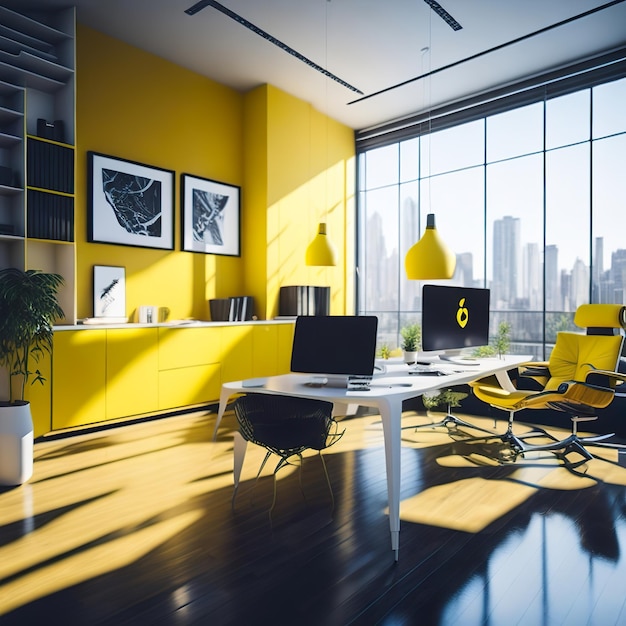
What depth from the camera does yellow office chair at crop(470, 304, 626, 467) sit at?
400cm

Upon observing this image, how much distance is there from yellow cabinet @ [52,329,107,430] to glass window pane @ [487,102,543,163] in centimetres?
535

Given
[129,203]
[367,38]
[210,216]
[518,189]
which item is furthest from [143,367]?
[518,189]

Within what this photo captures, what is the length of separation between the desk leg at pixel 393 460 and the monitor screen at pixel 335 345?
0.41 m

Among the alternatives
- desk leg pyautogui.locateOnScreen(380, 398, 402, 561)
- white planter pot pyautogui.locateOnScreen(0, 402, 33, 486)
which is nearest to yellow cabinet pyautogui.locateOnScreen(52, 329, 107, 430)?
white planter pot pyautogui.locateOnScreen(0, 402, 33, 486)

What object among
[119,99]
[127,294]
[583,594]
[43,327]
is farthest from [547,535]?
[119,99]

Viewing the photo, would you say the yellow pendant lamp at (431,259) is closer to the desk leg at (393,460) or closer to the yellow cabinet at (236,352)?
the desk leg at (393,460)

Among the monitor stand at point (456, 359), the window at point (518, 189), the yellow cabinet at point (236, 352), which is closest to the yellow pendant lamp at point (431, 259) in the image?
the monitor stand at point (456, 359)

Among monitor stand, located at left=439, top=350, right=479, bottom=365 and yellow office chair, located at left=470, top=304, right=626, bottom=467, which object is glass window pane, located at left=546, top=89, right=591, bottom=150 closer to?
yellow office chair, located at left=470, top=304, right=626, bottom=467

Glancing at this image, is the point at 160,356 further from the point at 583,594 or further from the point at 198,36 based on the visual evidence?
the point at 583,594

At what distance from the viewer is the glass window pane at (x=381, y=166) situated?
7.74 meters

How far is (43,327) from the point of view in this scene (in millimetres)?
3842

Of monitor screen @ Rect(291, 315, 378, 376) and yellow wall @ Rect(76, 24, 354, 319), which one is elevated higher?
yellow wall @ Rect(76, 24, 354, 319)

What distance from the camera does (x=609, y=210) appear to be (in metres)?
6.24

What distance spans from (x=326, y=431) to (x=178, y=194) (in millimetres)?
4104
